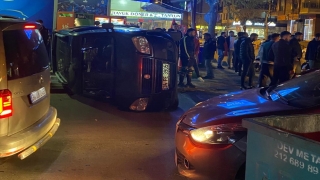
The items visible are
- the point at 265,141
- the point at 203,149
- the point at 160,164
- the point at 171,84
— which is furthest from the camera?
the point at 171,84

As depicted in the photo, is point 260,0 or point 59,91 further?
point 260,0

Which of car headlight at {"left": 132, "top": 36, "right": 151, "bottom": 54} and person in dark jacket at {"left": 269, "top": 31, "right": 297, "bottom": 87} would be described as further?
person in dark jacket at {"left": 269, "top": 31, "right": 297, "bottom": 87}

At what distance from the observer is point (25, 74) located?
4906 millimetres

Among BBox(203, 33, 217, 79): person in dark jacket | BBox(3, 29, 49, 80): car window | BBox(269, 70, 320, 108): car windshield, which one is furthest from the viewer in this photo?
BBox(203, 33, 217, 79): person in dark jacket

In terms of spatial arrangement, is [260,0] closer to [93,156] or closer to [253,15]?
[253,15]

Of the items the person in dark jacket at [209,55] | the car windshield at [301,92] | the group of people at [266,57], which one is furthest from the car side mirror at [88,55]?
the person in dark jacket at [209,55]

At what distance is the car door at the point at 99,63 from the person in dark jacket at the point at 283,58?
3897mm

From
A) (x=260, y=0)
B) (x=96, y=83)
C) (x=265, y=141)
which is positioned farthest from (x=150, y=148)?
(x=260, y=0)

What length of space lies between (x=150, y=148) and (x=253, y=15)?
26.9m

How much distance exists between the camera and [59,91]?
10.4 metres

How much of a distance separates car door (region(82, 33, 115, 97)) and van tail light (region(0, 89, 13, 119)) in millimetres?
4180

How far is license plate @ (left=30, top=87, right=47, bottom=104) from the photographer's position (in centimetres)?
507

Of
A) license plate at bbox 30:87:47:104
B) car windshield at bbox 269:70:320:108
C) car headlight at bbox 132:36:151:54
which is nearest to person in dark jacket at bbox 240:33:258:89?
car headlight at bbox 132:36:151:54

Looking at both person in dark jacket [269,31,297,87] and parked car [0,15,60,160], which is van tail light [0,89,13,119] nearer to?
parked car [0,15,60,160]
